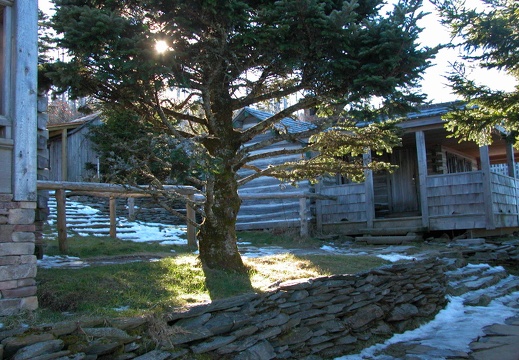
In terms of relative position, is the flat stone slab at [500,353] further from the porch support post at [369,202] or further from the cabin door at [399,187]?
the cabin door at [399,187]

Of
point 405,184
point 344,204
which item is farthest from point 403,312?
point 405,184

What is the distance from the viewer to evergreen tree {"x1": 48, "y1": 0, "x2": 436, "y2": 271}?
564cm

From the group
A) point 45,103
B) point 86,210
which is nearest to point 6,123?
point 45,103

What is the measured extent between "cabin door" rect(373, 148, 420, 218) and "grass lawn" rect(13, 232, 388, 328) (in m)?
7.35

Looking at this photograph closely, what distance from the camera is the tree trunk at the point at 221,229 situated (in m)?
6.79

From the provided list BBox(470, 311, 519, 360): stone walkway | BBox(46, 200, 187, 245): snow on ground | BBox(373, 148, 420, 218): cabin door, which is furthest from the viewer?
BBox(373, 148, 420, 218): cabin door

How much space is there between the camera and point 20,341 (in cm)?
378

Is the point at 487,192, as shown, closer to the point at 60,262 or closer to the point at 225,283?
the point at 225,283

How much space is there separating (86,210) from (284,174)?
411 inches

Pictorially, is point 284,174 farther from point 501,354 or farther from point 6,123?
point 6,123

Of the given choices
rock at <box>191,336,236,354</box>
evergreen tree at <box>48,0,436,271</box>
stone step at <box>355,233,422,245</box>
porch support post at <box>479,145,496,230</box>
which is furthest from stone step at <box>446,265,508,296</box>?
rock at <box>191,336,236,354</box>

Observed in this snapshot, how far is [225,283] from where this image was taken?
6.08m

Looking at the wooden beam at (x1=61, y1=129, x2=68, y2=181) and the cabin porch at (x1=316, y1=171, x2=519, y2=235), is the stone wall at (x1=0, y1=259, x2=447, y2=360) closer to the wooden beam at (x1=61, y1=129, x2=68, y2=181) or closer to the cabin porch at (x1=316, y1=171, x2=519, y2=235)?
the cabin porch at (x1=316, y1=171, x2=519, y2=235)

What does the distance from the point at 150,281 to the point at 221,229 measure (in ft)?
4.34
